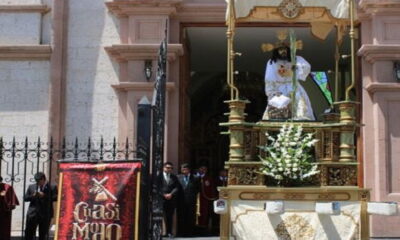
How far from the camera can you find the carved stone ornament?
11.2 m

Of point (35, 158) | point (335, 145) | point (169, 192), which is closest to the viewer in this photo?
point (335, 145)

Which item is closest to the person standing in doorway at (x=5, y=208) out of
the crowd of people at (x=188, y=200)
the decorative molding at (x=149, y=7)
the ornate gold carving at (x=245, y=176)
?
the crowd of people at (x=188, y=200)

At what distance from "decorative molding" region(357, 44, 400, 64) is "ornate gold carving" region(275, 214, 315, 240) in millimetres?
5181

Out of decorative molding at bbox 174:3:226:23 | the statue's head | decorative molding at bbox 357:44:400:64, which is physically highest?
decorative molding at bbox 174:3:226:23

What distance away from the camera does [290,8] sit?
441 inches

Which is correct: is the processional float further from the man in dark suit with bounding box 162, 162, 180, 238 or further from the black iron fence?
the black iron fence

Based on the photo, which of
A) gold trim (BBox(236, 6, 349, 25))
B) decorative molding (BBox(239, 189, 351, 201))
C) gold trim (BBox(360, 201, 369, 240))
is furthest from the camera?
gold trim (BBox(236, 6, 349, 25))

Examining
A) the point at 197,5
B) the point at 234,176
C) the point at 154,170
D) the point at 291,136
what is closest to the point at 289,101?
the point at 291,136

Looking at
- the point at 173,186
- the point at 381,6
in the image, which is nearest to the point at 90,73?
the point at 173,186

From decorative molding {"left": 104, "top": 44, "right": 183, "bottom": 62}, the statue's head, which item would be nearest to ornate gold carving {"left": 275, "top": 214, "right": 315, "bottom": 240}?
the statue's head

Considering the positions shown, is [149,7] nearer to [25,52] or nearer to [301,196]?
[25,52]

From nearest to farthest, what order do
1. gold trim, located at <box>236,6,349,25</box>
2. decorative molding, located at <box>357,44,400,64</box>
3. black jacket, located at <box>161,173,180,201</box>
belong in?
gold trim, located at <box>236,6,349,25</box> → black jacket, located at <box>161,173,180,201</box> → decorative molding, located at <box>357,44,400,64</box>

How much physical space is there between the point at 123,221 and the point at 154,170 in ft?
2.68

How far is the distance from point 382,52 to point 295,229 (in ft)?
17.8
